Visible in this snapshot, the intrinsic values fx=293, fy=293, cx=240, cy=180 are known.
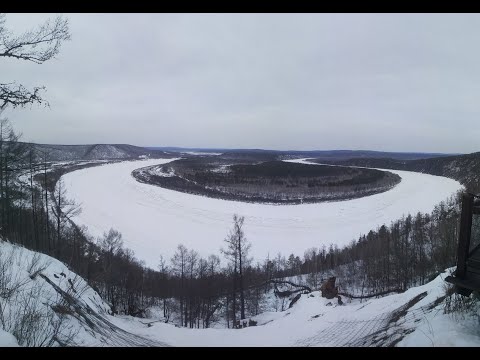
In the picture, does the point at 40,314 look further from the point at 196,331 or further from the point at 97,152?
the point at 97,152

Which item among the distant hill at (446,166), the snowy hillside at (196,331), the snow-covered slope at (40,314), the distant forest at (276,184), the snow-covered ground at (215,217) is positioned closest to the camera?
the snow-covered slope at (40,314)

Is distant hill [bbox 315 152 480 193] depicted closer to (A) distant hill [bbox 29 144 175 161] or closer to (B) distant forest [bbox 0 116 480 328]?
(B) distant forest [bbox 0 116 480 328]

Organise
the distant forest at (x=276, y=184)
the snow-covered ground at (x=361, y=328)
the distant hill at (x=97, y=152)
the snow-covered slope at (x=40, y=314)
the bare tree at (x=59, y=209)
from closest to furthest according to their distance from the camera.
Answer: the snow-covered slope at (x=40, y=314) < the snow-covered ground at (x=361, y=328) < the bare tree at (x=59, y=209) < the distant forest at (x=276, y=184) < the distant hill at (x=97, y=152)

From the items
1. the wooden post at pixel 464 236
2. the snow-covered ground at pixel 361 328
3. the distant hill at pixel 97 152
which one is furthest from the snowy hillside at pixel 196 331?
the distant hill at pixel 97 152

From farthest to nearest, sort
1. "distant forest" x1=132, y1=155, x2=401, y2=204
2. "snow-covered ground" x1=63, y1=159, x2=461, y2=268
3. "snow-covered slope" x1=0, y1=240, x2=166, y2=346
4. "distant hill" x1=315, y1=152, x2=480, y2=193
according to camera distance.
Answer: "distant hill" x1=315, y1=152, x2=480, y2=193 < "distant forest" x1=132, y1=155, x2=401, y2=204 < "snow-covered ground" x1=63, y1=159, x2=461, y2=268 < "snow-covered slope" x1=0, y1=240, x2=166, y2=346

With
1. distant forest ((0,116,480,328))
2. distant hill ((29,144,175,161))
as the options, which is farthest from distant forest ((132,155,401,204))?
distant hill ((29,144,175,161))

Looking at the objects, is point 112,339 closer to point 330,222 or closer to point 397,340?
point 397,340

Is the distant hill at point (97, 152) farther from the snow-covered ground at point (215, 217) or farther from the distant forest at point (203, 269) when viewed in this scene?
the distant forest at point (203, 269)

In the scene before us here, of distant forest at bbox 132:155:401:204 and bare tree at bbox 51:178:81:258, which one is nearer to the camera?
bare tree at bbox 51:178:81:258
